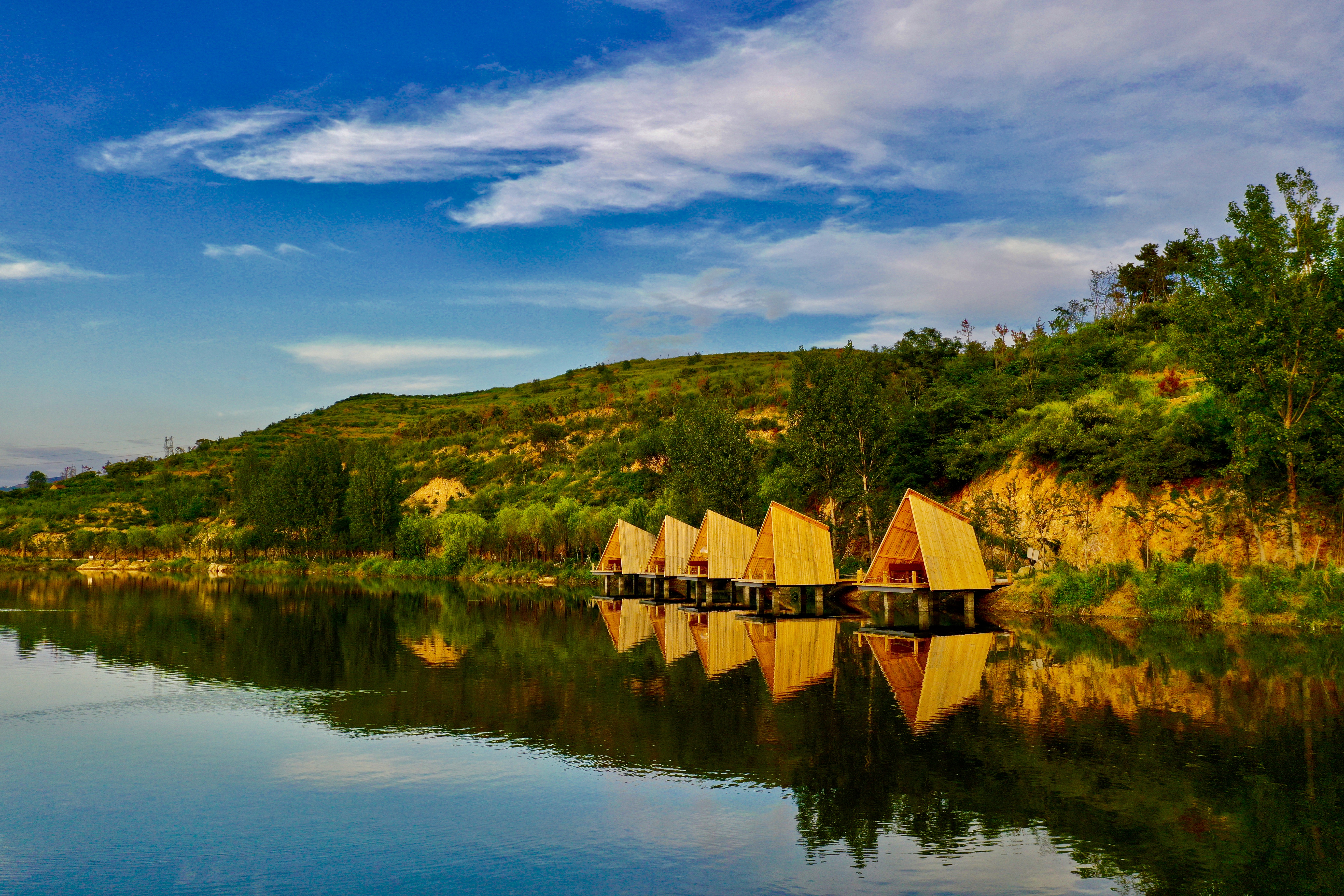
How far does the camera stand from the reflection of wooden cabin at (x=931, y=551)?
4116 centimetres

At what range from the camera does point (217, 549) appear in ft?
351

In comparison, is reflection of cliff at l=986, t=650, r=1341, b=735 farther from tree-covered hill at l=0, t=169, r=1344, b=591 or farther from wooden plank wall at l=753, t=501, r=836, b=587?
wooden plank wall at l=753, t=501, r=836, b=587

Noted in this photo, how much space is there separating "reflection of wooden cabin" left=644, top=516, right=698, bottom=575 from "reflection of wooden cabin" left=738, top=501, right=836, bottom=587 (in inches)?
345

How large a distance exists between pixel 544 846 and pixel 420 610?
4043cm

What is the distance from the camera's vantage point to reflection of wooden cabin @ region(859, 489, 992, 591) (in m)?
41.2

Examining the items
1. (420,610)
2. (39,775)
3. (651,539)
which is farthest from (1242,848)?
(651,539)

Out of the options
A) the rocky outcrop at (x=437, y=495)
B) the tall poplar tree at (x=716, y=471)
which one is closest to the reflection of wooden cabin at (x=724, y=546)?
the tall poplar tree at (x=716, y=471)

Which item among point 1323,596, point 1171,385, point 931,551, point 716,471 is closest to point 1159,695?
point 1323,596

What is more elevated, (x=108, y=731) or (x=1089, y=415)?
(x=1089, y=415)

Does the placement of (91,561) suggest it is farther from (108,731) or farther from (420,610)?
(108,731)

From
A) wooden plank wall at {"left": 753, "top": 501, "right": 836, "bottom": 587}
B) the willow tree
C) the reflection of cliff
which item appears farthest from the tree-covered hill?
the reflection of cliff

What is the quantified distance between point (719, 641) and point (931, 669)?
34.0 ft

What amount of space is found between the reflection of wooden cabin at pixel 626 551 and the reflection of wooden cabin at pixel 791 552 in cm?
1456

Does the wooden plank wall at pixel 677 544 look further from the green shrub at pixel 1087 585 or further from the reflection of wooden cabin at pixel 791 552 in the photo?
the green shrub at pixel 1087 585
